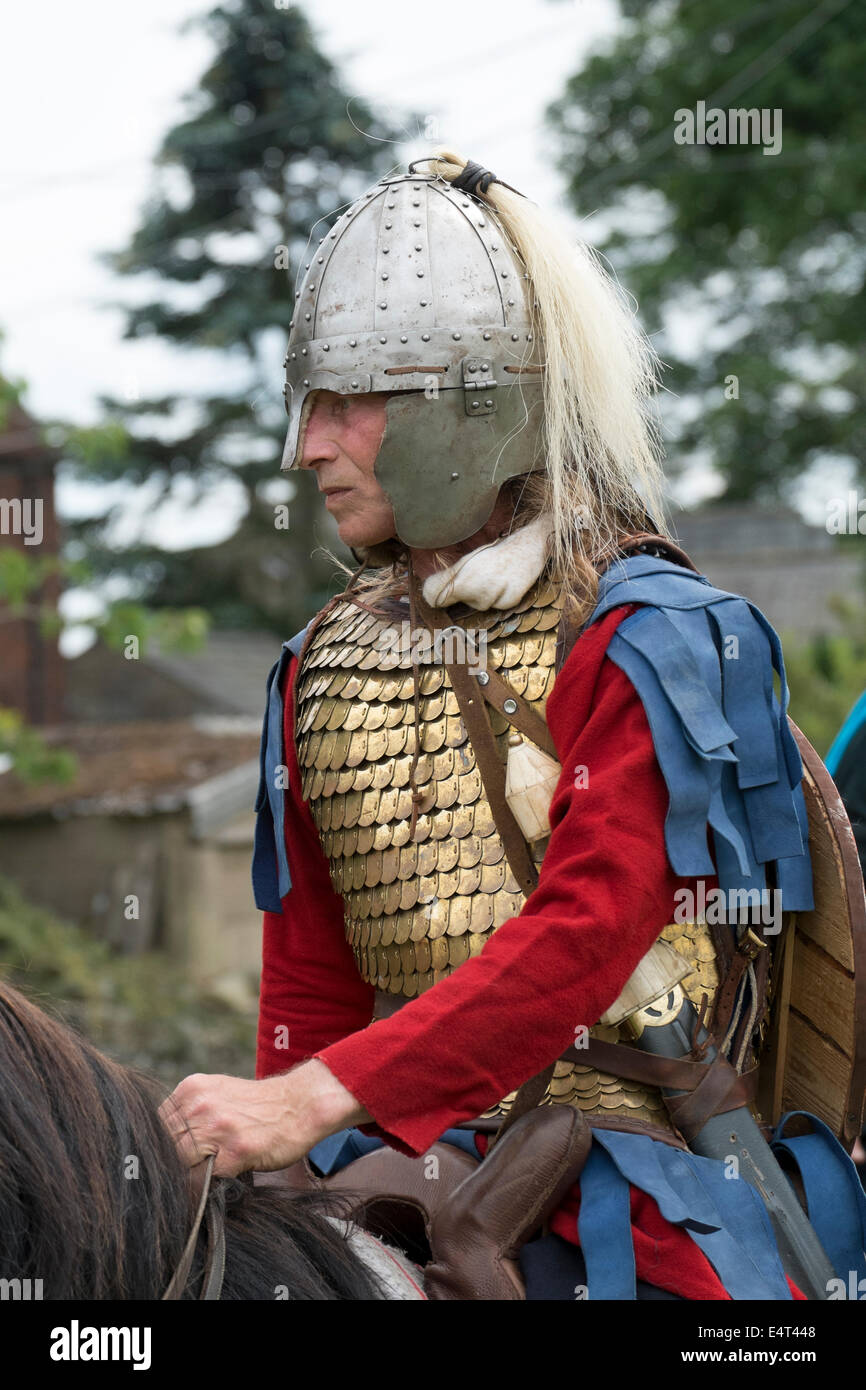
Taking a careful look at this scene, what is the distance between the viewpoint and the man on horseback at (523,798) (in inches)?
73.5

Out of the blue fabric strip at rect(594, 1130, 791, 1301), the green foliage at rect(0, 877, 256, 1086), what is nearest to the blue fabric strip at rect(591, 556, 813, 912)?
the blue fabric strip at rect(594, 1130, 791, 1301)

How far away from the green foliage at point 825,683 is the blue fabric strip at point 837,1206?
30.4ft

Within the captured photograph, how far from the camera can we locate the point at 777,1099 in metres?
2.32

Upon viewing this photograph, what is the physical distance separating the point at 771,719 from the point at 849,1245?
0.79 m

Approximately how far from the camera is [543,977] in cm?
185

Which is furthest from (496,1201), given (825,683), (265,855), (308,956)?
(825,683)

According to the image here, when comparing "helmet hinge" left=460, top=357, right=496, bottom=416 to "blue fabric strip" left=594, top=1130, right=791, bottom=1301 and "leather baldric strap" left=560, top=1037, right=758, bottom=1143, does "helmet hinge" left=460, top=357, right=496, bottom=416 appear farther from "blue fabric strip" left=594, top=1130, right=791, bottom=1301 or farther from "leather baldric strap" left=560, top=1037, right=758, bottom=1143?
"blue fabric strip" left=594, top=1130, right=791, bottom=1301

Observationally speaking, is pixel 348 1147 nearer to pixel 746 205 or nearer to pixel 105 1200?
pixel 105 1200

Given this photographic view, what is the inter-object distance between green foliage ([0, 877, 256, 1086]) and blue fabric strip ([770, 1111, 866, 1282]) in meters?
7.14

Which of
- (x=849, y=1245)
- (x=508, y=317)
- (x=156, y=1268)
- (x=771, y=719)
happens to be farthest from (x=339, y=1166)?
(x=508, y=317)

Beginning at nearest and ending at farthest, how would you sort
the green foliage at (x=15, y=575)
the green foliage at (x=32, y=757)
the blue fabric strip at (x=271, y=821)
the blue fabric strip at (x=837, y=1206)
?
the blue fabric strip at (x=837, y=1206) < the blue fabric strip at (x=271, y=821) < the green foliage at (x=15, y=575) < the green foliage at (x=32, y=757)

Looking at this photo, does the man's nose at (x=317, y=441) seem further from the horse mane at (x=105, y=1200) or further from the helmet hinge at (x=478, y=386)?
the horse mane at (x=105, y=1200)

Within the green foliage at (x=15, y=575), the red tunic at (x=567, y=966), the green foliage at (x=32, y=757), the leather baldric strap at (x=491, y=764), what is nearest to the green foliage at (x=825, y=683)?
the green foliage at (x=32, y=757)

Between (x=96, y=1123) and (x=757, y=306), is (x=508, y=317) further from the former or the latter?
(x=757, y=306)
